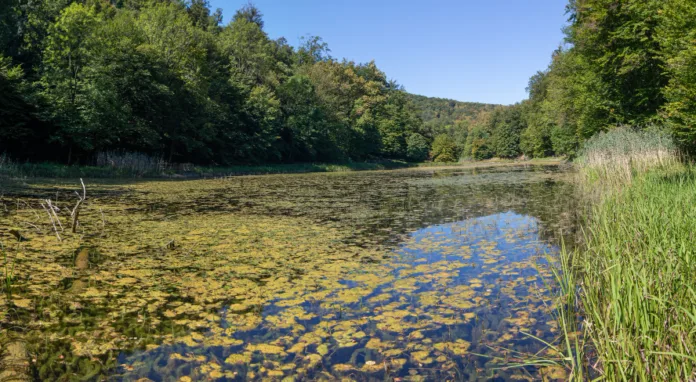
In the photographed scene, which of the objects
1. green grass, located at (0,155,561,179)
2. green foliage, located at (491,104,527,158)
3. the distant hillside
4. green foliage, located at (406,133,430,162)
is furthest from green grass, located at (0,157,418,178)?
the distant hillside

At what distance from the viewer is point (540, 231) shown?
332 inches

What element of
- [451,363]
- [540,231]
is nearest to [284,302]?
[451,363]

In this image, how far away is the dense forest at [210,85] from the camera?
1702 cm

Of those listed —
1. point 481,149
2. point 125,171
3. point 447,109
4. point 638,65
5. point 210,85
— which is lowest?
point 125,171

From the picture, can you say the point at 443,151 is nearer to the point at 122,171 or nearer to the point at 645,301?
the point at 122,171

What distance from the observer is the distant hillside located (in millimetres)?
149000

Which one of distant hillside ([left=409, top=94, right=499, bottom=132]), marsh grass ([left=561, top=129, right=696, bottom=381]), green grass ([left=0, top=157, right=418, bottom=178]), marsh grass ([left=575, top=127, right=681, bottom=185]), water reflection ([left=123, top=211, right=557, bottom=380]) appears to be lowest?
water reflection ([left=123, top=211, right=557, bottom=380])

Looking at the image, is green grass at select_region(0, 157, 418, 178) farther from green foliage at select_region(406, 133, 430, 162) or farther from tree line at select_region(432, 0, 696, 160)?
green foliage at select_region(406, 133, 430, 162)

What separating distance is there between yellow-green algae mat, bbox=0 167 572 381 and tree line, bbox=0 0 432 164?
1785 centimetres

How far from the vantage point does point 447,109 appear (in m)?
161

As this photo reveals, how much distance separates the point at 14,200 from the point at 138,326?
10.3 m

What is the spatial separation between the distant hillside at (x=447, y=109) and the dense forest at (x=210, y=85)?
99717 millimetres

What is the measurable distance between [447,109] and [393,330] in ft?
541

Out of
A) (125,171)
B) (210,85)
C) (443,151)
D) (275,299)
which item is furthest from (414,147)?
(275,299)
